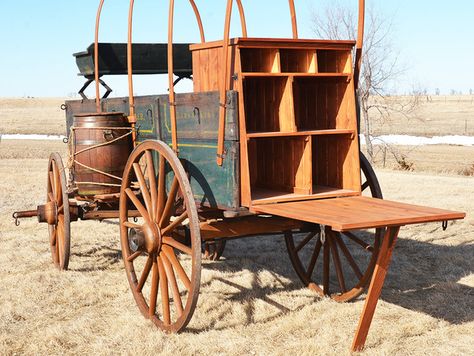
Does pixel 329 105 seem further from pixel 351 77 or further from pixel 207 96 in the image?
pixel 207 96

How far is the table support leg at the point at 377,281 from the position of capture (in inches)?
149

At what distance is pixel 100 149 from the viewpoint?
574 cm

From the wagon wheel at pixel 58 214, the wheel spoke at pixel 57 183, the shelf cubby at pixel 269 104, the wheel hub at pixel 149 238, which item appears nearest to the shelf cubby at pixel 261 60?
the shelf cubby at pixel 269 104

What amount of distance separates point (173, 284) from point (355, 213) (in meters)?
1.33

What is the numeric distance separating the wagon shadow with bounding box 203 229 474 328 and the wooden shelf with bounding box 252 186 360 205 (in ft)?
3.01

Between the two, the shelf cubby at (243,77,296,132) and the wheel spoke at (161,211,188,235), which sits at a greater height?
the shelf cubby at (243,77,296,132)

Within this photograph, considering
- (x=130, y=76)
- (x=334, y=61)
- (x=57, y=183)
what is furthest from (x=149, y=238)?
(x=57, y=183)

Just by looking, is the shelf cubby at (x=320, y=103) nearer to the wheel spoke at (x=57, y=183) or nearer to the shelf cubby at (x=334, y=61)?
the shelf cubby at (x=334, y=61)

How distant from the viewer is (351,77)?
15.2ft

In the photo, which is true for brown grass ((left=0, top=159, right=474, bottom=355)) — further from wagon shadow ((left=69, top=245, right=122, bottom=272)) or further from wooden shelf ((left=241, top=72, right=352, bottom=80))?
wooden shelf ((left=241, top=72, right=352, bottom=80))

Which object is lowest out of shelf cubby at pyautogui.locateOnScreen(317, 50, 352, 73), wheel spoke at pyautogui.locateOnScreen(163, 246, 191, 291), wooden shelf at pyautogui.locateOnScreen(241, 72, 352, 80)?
wheel spoke at pyautogui.locateOnScreen(163, 246, 191, 291)

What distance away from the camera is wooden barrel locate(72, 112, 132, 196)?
5.70 metres

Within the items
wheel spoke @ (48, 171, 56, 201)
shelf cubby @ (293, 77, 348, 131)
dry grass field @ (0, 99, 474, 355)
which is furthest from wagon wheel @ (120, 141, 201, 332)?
wheel spoke @ (48, 171, 56, 201)

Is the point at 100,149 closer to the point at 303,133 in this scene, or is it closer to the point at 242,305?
the point at 242,305
